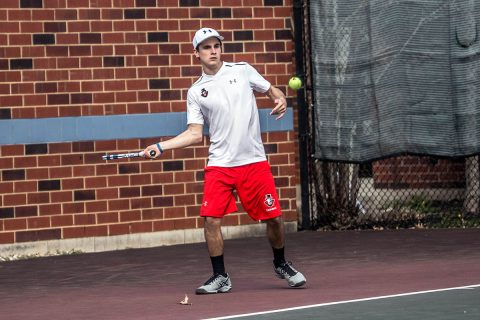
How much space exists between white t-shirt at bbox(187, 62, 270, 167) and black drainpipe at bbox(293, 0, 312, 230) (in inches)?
211

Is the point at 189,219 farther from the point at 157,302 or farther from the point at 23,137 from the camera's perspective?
the point at 157,302

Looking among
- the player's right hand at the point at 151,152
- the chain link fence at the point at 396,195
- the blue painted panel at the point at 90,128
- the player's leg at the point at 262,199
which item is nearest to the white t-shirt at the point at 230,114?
the player's leg at the point at 262,199

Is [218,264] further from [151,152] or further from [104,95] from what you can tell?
[104,95]

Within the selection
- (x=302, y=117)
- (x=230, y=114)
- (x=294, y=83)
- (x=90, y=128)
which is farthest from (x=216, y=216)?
(x=302, y=117)

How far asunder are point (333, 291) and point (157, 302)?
133 cm

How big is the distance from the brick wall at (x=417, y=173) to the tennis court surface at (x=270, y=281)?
3966 millimetres

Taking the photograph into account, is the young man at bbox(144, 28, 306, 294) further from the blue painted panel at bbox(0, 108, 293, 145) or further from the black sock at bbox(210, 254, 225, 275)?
the blue painted panel at bbox(0, 108, 293, 145)

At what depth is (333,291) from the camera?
33.5 feet

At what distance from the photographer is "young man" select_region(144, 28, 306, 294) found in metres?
10.5

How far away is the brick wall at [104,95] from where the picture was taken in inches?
567

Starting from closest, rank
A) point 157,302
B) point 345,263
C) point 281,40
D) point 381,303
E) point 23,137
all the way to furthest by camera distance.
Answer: point 381,303 → point 157,302 → point 345,263 → point 23,137 → point 281,40

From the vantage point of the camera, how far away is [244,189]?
1052cm

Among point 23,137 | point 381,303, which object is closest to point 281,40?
point 23,137

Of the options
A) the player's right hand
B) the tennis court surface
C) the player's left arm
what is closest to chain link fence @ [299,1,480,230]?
the tennis court surface
